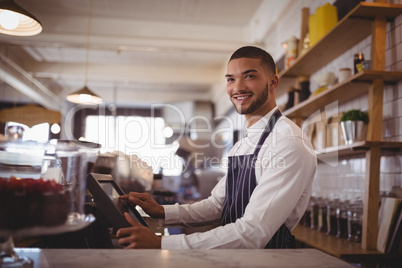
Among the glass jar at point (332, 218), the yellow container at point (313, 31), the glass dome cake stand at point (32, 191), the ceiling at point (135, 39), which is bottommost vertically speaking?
the glass jar at point (332, 218)

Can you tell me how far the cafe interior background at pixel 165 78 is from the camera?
2852 mm

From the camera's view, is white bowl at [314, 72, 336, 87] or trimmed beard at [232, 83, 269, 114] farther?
white bowl at [314, 72, 336, 87]

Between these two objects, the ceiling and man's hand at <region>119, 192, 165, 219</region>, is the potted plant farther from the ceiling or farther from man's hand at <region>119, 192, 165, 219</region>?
the ceiling

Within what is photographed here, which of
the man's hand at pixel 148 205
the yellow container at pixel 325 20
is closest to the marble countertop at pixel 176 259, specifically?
the man's hand at pixel 148 205

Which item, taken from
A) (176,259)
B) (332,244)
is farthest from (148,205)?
(332,244)

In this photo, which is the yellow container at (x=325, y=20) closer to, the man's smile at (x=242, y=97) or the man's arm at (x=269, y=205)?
the man's smile at (x=242, y=97)

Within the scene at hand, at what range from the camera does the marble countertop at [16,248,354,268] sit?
851mm

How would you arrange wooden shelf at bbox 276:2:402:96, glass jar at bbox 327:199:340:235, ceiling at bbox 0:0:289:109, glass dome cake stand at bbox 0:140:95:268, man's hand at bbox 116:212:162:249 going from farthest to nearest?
ceiling at bbox 0:0:289:109
glass jar at bbox 327:199:340:235
wooden shelf at bbox 276:2:402:96
man's hand at bbox 116:212:162:249
glass dome cake stand at bbox 0:140:95:268

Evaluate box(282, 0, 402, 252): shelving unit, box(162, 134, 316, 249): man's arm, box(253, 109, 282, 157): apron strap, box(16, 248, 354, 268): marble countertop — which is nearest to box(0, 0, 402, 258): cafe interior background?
box(282, 0, 402, 252): shelving unit

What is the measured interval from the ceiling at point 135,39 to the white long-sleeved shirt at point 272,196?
132 inches

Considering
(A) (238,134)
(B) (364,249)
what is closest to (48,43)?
(A) (238,134)

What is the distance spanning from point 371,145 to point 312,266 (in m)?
1.57

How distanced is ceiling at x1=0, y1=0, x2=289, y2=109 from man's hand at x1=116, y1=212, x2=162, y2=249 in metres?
3.87

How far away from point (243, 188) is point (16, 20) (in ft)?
8.53
